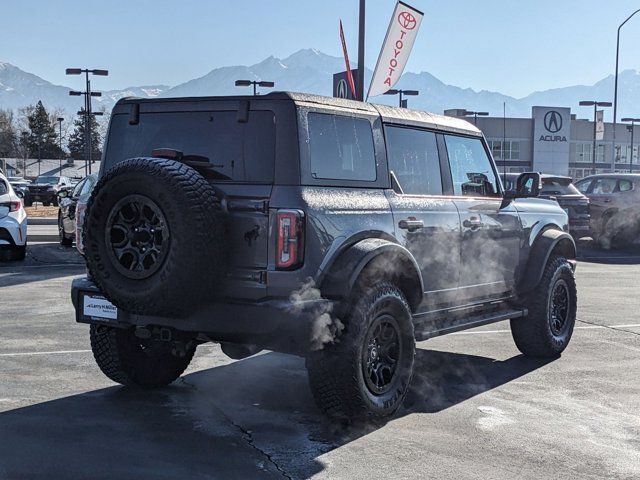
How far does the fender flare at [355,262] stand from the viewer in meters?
4.82

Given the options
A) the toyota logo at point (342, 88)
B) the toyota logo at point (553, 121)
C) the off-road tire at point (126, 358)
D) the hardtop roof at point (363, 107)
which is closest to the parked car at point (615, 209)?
the toyota logo at point (342, 88)

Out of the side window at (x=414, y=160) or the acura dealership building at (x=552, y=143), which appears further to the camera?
the acura dealership building at (x=552, y=143)

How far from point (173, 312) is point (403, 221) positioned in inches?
69.5

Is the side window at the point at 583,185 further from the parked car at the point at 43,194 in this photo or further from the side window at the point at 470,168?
the parked car at the point at 43,194

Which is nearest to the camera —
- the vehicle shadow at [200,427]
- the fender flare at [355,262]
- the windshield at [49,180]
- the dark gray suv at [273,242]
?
the vehicle shadow at [200,427]

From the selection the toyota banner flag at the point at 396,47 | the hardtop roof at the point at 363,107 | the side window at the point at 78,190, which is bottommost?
Answer: the side window at the point at 78,190

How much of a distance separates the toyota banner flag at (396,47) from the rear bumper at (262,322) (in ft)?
44.5

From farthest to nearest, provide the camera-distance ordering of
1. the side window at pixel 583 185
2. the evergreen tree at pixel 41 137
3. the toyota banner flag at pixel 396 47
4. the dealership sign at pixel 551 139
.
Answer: the evergreen tree at pixel 41 137 → the dealership sign at pixel 551 139 → the side window at pixel 583 185 → the toyota banner flag at pixel 396 47

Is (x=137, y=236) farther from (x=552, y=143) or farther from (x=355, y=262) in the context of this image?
(x=552, y=143)

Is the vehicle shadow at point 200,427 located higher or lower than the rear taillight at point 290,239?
lower

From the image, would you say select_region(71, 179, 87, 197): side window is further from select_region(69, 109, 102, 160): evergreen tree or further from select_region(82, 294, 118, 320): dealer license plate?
select_region(69, 109, 102, 160): evergreen tree

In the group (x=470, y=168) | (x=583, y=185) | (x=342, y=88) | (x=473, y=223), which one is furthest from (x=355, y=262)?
(x=583, y=185)

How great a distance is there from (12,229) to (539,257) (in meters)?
9.91

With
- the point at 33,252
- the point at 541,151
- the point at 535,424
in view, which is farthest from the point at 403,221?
the point at 541,151
